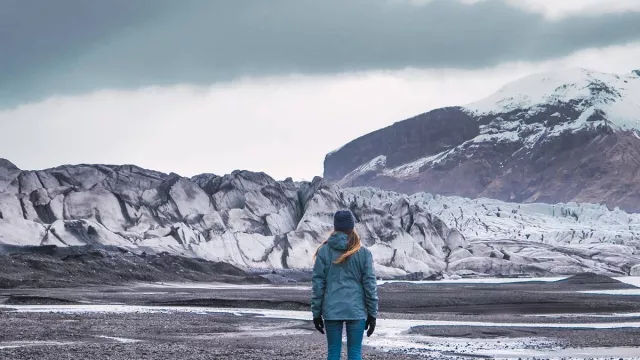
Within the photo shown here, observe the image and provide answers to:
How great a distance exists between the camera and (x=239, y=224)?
8719 cm

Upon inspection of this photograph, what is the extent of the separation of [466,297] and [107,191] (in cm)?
4566

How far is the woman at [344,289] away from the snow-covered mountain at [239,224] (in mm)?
64695

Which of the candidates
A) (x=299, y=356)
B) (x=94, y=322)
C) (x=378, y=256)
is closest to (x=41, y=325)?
(x=94, y=322)

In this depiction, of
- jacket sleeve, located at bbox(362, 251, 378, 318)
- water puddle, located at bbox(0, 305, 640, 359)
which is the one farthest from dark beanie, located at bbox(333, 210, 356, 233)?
water puddle, located at bbox(0, 305, 640, 359)

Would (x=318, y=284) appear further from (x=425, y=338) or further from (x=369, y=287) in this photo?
(x=425, y=338)

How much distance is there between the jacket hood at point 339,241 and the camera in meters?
11.3

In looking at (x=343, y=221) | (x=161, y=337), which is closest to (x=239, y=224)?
(x=161, y=337)

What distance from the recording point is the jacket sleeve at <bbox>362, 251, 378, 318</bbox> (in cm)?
1119

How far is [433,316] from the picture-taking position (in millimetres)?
34031

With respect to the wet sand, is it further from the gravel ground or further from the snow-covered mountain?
the snow-covered mountain

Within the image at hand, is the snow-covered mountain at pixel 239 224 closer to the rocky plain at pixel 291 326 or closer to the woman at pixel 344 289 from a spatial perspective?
the rocky plain at pixel 291 326

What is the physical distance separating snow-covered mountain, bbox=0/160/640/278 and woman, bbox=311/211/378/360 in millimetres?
64695

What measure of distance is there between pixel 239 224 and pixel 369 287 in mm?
76430

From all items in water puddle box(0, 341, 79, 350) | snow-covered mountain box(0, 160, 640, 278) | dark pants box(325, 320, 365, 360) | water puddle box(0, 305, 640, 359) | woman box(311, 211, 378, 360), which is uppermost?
snow-covered mountain box(0, 160, 640, 278)
